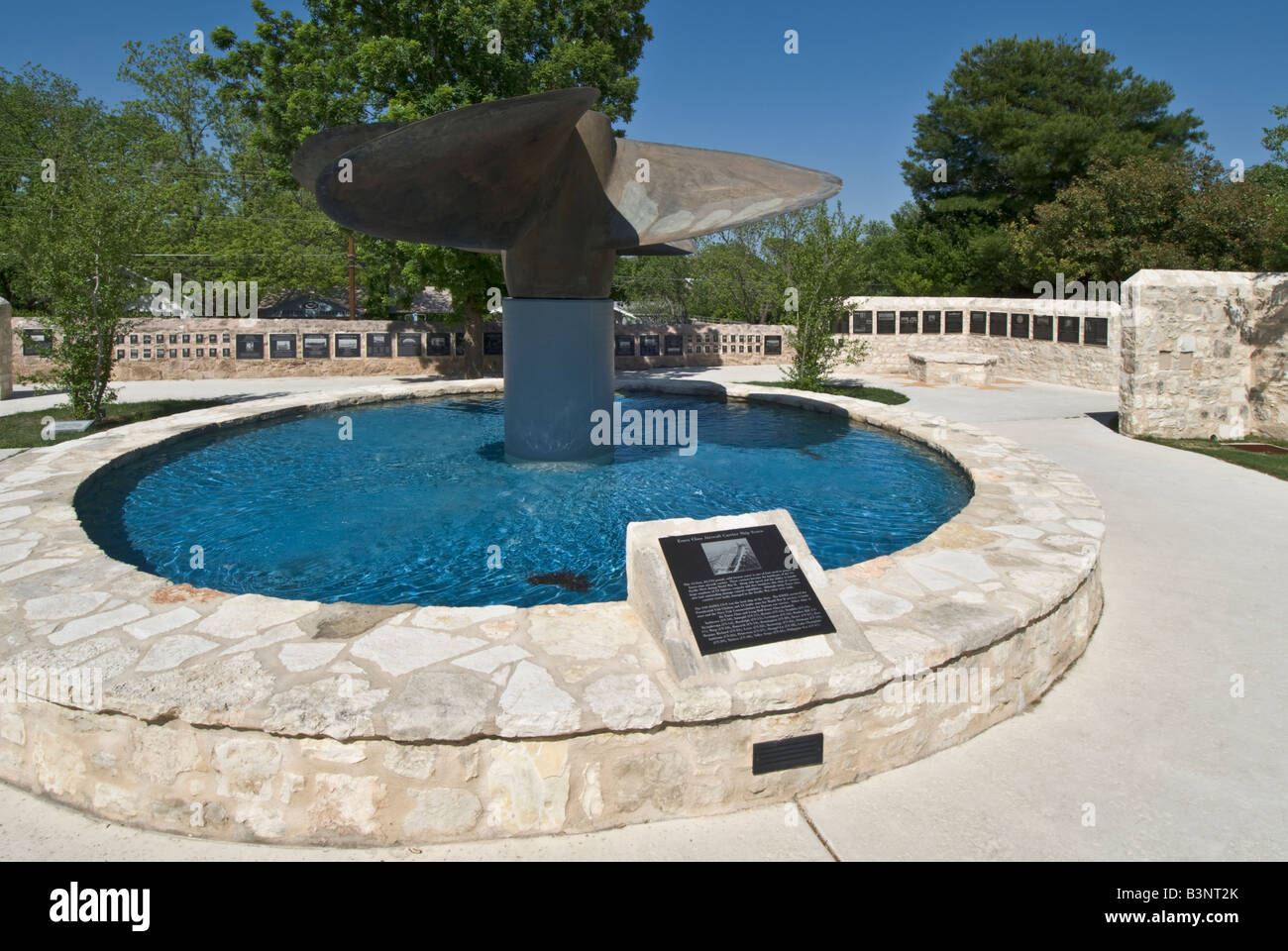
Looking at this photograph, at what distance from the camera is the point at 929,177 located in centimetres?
3703

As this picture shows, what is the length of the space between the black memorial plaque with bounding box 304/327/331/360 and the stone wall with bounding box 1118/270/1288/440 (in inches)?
640

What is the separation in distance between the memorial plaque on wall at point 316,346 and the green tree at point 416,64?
231 cm

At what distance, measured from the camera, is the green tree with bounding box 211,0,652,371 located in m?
16.7

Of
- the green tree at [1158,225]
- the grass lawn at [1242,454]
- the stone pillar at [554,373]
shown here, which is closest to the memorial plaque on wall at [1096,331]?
the green tree at [1158,225]

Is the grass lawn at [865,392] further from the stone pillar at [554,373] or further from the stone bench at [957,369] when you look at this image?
the stone pillar at [554,373]

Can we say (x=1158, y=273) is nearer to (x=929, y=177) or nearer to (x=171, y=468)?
(x=171, y=468)

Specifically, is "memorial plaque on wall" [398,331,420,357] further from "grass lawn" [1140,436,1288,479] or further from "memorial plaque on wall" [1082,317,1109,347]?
"grass lawn" [1140,436,1288,479]

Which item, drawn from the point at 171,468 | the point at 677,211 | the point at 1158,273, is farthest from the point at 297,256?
the point at 1158,273

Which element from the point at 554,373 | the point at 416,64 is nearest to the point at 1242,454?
the point at 554,373

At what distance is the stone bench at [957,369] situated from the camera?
1867cm

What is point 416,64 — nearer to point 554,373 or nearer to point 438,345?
point 438,345

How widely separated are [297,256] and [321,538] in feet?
81.1

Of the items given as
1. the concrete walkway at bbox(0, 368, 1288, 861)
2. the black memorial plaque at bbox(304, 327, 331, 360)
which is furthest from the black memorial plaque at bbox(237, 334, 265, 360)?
the concrete walkway at bbox(0, 368, 1288, 861)
